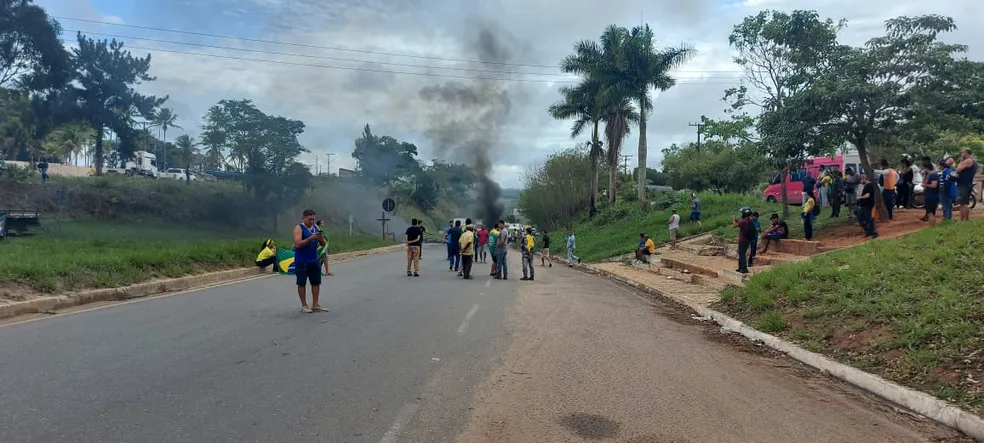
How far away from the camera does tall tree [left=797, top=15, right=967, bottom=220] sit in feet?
48.3

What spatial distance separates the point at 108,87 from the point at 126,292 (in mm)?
33567

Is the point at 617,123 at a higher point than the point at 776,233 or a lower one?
higher

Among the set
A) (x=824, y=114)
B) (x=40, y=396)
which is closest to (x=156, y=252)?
(x=40, y=396)

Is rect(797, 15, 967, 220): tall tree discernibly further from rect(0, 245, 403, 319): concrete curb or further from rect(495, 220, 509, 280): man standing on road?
rect(0, 245, 403, 319): concrete curb

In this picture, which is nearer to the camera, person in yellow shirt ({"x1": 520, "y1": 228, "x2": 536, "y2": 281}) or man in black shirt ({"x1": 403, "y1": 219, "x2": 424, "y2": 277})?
man in black shirt ({"x1": 403, "y1": 219, "x2": 424, "y2": 277})

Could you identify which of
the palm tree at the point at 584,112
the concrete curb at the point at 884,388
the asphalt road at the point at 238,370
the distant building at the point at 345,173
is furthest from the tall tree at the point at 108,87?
the concrete curb at the point at 884,388

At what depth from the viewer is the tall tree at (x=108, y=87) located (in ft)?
123

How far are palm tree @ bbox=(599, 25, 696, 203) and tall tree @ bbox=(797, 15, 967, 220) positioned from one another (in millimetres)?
18048

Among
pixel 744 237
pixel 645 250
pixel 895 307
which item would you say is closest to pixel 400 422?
pixel 895 307

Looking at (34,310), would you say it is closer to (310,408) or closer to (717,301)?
(310,408)

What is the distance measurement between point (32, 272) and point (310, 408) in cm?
831

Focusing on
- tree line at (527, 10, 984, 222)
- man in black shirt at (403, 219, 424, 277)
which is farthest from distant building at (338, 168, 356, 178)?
man in black shirt at (403, 219, 424, 277)

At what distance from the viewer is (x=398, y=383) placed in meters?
→ 5.75

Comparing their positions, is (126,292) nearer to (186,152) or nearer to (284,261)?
(284,261)
